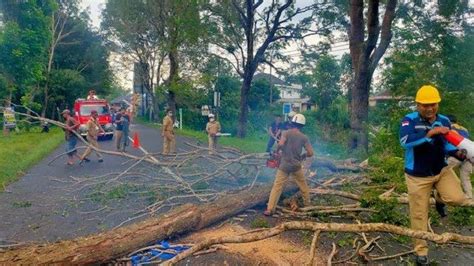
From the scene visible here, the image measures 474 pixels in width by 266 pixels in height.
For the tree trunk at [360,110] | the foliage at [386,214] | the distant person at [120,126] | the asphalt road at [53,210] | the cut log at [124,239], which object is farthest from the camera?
the distant person at [120,126]

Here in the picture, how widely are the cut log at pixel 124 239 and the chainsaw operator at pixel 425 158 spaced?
2.97 metres

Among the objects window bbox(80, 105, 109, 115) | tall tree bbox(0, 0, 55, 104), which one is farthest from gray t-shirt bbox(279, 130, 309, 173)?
window bbox(80, 105, 109, 115)

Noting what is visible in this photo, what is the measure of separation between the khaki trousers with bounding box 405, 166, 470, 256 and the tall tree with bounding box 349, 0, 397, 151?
986 cm

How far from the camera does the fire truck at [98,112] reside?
960 inches

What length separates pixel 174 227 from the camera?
590 centimetres

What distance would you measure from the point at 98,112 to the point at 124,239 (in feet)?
69.0

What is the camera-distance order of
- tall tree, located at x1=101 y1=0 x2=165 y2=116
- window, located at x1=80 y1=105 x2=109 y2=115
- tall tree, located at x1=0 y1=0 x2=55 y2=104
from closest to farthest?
1. tall tree, located at x1=0 y1=0 x2=55 y2=104
2. window, located at x1=80 y1=105 x2=109 y2=115
3. tall tree, located at x1=101 y1=0 x2=165 y2=116

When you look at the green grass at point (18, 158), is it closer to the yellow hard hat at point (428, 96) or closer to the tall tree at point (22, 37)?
the tall tree at point (22, 37)

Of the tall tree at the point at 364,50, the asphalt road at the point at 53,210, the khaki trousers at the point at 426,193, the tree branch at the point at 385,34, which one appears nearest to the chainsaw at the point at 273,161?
the asphalt road at the point at 53,210

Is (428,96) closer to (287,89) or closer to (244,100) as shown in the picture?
(244,100)

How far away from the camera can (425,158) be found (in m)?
4.99

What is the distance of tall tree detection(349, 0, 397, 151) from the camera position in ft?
46.2

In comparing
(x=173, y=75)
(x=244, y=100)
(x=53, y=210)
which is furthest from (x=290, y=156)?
(x=173, y=75)

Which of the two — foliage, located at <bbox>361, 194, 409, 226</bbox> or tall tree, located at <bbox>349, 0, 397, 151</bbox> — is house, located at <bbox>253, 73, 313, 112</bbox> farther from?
foliage, located at <bbox>361, 194, 409, 226</bbox>
